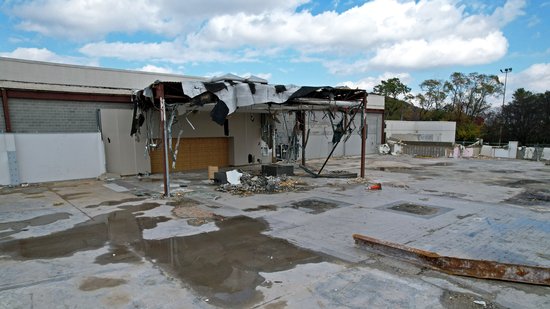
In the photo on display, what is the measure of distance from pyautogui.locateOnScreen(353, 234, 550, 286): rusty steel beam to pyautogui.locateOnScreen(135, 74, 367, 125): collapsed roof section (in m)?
6.83

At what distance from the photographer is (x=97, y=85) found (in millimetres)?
13883

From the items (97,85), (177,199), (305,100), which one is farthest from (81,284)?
(97,85)

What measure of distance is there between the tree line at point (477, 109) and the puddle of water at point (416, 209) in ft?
118

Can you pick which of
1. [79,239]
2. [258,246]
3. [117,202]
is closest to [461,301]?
[258,246]

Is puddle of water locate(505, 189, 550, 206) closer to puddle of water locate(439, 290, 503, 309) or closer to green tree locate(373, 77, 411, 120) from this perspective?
puddle of water locate(439, 290, 503, 309)

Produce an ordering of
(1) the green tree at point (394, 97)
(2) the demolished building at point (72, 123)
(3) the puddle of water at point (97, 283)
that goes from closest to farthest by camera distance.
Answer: (3) the puddle of water at point (97, 283), (2) the demolished building at point (72, 123), (1) the green tree at point (394, 97)

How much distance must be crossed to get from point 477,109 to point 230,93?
5256cm

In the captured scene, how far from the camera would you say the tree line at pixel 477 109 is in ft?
122

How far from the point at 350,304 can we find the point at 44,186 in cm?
1233

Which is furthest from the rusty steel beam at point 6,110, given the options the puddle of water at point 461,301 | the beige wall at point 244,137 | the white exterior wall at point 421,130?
the white exterior wall at point 421,130

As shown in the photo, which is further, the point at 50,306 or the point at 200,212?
the point at 200,212

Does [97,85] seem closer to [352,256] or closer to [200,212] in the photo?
[200,212]

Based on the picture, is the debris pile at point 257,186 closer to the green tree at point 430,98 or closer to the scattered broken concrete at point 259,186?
the scattered broken concrete at point 259,186

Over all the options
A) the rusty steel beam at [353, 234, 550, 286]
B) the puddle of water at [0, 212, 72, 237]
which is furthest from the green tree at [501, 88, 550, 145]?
the puddle of water at [0, 212, 72, 237]
